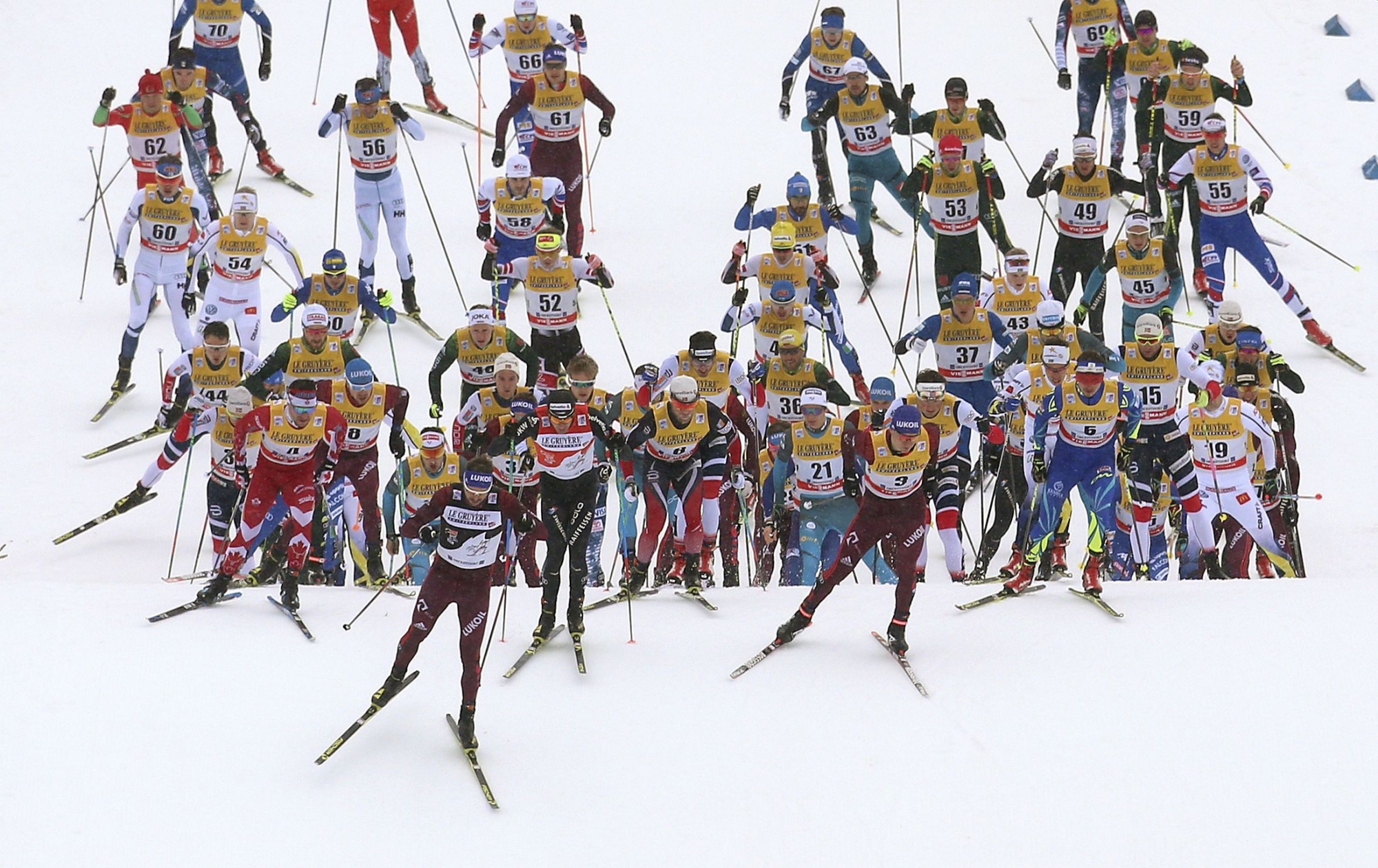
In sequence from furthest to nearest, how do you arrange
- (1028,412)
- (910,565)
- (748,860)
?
(1028,412) < (910,565) < (748,860)

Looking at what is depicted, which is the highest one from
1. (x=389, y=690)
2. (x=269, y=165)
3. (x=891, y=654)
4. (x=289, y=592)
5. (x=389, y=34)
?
(x=389, y=34)

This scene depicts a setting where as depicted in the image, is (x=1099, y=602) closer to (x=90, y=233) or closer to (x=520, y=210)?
(x=520, y=210)

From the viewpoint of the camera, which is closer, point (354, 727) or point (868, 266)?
point (354, 727)

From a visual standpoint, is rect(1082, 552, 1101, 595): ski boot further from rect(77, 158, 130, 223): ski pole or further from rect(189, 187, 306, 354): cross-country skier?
rect(77, 158, 130, 223): ski pole

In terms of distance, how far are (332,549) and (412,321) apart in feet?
11.8

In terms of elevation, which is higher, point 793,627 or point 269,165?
point 269,165

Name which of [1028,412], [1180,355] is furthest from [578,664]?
[1180,355]

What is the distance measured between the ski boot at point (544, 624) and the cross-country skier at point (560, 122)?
5.60 meters

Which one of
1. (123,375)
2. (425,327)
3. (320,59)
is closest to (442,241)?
(425,327)

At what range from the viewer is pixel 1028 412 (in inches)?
480

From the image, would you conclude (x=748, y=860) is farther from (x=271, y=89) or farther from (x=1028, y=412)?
(x=271, y=89)

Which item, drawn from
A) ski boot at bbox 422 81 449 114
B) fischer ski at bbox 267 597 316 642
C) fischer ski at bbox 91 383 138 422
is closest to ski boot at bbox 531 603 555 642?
fischer ski at bbox 267 597 316 642

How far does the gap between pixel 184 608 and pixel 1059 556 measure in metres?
5.55

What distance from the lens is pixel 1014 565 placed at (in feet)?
40.4
